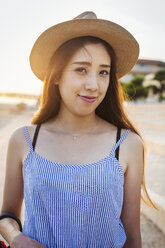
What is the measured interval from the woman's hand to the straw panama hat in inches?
47.0

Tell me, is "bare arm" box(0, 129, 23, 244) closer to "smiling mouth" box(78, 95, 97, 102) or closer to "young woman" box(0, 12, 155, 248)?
"young woman" box(0, 12, 155, 248)

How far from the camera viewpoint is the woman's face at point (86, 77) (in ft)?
4.47

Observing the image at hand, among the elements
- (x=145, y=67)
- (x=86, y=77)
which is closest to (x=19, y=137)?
(x=86, y=77)

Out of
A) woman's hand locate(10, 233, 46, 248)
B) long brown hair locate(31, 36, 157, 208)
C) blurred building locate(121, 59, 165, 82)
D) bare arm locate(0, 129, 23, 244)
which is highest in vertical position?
long brown hair locate(31, 36, 157, 208)

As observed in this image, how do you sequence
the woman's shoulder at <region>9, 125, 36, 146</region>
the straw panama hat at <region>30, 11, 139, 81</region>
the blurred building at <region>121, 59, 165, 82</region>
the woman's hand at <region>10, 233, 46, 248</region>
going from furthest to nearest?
1. the blurred building at <region>121, 59, 165, 82</region>
2. the woman's shoulder at <region>9, 125, 36, 146</region>
3. the straw panama hat at <region>30, 11, 139, 81</region>
4. the woman's hand at <region>10, 233, 46, 248</region>

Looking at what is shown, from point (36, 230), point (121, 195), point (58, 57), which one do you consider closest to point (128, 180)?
point (121, 195)

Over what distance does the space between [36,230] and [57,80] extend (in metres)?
1.00

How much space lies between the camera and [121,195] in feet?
4.52

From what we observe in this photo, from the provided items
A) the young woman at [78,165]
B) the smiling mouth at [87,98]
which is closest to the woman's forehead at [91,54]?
the young woman at [78,165]

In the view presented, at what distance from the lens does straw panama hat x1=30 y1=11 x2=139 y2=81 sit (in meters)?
1.40

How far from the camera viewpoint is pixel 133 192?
145 cm

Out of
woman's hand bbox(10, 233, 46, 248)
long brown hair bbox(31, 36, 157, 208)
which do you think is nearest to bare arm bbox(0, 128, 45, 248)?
→ woman's hand bbox(10, 233, 46, 248)

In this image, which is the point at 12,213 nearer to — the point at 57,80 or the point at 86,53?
the point at 57,80

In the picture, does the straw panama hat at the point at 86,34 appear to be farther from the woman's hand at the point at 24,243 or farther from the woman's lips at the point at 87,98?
the woman's hand at the point at 24,243
